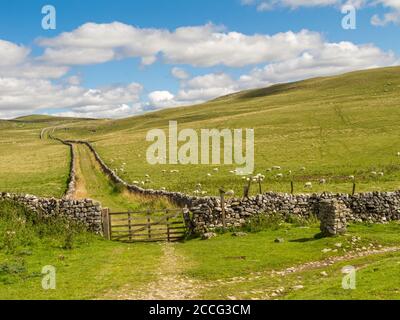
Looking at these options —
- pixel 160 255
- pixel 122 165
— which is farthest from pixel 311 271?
pixel 122 165

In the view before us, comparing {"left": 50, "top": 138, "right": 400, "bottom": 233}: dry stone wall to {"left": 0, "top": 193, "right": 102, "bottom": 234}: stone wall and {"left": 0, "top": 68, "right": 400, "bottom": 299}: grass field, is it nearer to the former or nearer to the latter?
{"left": 0, "top": 68, "right": 400, "bottom": 299}: grass field

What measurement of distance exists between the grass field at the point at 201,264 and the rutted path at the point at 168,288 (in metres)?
0.03

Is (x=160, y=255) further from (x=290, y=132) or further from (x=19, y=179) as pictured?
(x=290, y=132)

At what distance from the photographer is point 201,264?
21.1 metres

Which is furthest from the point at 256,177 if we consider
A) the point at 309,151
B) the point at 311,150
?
the point at 311,150

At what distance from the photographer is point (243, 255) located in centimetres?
2239

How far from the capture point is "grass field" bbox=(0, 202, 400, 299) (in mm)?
16516

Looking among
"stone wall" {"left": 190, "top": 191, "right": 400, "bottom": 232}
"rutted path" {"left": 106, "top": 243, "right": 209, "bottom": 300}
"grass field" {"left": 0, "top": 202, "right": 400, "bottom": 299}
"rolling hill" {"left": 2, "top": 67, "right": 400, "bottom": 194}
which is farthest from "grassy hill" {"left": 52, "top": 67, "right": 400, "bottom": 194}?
"rutted path" {"left": 106, "top": 243, "right": 209, "bottom": 300}

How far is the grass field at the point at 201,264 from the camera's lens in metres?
16.5

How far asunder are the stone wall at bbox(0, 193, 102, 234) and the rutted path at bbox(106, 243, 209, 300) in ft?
26.6

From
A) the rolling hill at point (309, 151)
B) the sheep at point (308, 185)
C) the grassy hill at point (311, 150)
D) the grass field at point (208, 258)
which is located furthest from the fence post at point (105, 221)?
the sheep at point (308, 185)

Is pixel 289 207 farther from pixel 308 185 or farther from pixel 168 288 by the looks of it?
pixel 308 185

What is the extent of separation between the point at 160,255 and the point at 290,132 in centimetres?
7371

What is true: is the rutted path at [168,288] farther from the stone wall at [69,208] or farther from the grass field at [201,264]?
the stone wall at [69,208]
